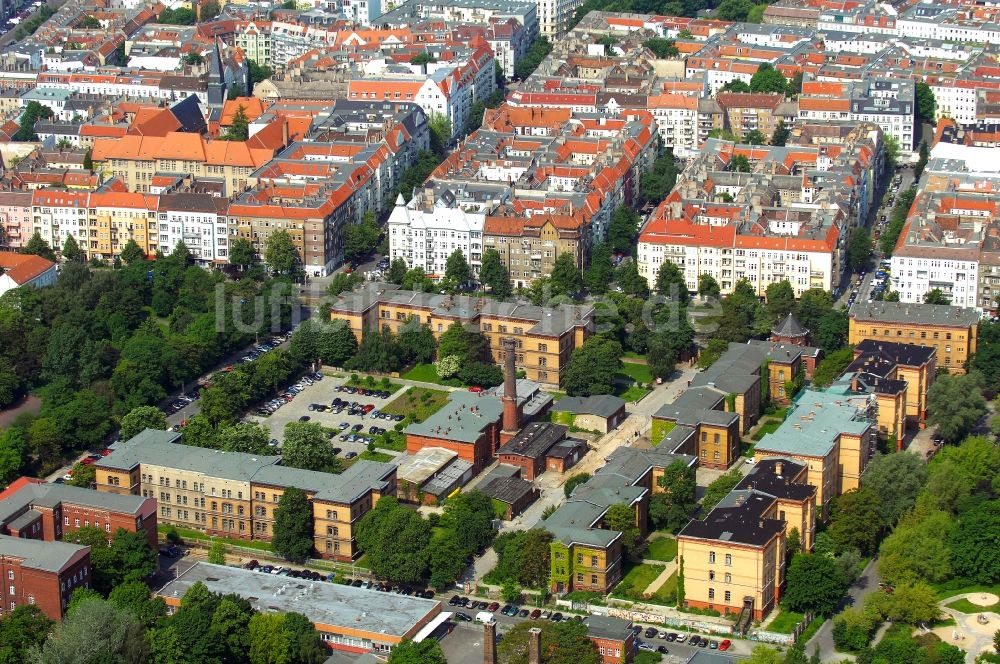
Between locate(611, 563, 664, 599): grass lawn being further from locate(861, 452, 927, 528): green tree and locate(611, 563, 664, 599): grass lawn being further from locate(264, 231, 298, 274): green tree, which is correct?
locate(264, 231, 298, 274): green tree

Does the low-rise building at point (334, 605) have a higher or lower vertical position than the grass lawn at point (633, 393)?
lower

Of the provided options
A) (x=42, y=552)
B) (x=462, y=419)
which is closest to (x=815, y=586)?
(x=462, y=419)

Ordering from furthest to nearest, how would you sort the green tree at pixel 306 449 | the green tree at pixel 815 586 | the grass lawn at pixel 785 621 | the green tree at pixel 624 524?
the green tree at pixel 306 449 < the green tree at pixel 624 524 < the green tree at pixel 815 586 < the grass lawn at pixel 785 621

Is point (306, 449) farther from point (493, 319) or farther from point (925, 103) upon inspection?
point (925, 103)

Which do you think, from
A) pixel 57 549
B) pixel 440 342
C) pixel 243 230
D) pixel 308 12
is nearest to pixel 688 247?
pixel 440 342

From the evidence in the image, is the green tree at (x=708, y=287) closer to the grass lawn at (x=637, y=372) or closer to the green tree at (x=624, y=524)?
the grass lawn at (x=637, y=372)

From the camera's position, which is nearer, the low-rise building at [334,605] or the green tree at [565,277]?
the low-rise building at [334,605]

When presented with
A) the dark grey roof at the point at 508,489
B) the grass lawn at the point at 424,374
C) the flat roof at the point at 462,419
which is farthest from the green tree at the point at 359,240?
the dark grey roof at the point at 508,489
